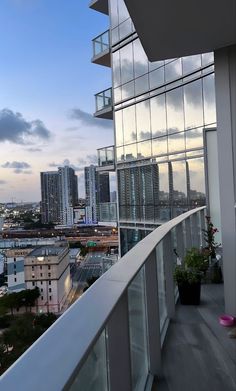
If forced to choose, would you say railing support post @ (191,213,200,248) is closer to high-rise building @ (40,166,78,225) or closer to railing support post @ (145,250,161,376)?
railing support post @ (145,250,161,376)

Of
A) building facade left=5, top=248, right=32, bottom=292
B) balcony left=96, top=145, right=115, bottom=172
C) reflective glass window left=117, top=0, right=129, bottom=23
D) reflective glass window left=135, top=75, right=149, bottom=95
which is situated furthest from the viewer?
balcony left=96, top=145, right=115, bottom=172

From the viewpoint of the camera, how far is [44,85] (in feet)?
160

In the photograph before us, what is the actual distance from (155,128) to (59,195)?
43.5 feet

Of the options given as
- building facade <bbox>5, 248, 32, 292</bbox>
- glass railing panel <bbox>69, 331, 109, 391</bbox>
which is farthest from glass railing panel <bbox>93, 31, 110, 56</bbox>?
glass railing panel <bbox>69, 331, 109, 391</bbox>

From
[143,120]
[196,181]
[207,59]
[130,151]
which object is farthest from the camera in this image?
[130,151]

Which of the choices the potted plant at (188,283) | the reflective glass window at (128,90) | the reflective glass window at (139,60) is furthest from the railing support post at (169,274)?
A: the reflective glass window at (128,90)

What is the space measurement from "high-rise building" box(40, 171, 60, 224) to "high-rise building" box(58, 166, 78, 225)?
304mm

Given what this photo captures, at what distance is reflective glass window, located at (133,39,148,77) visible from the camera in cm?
1438

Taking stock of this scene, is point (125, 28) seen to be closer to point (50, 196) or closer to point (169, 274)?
point (50, 196)

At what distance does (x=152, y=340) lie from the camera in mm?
2838

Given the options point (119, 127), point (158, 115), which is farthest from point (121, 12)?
point (158, 115)

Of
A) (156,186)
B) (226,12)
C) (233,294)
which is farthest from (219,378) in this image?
(156,186)

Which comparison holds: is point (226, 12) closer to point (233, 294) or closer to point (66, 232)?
point (233, 294)

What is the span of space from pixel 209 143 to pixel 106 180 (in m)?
12.2
